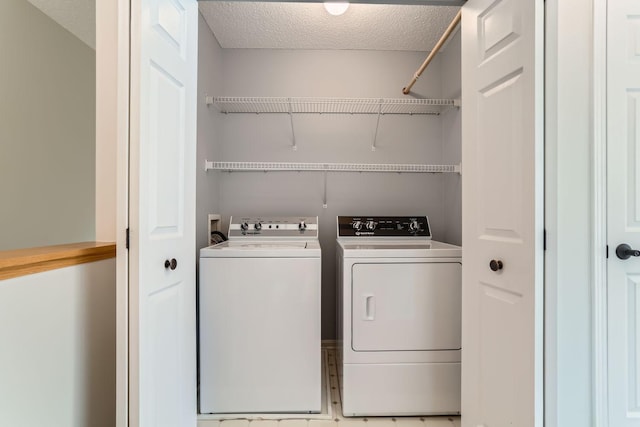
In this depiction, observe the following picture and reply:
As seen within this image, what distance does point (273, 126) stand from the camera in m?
2.56

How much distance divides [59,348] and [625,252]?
71.8 inches

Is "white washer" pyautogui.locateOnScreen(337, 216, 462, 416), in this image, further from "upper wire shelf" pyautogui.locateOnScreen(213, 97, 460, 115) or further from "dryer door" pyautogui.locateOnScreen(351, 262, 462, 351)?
"upper wire shelf" pyautogui.locateOnScreen(213, 97, 460, 115)

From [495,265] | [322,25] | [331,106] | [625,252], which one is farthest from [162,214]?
[322,25]

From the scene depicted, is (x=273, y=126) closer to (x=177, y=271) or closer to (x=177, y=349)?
(x=177, y=271)

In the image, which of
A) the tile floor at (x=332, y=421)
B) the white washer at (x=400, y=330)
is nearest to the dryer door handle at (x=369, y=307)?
the white washer at (x=400, y=330)

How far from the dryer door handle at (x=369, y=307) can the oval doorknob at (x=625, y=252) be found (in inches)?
41.1

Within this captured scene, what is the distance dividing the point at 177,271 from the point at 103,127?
62 centimetres

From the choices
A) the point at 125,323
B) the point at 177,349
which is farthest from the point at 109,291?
the point at 177,349

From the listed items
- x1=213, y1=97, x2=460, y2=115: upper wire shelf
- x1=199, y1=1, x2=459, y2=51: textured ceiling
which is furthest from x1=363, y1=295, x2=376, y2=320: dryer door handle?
x1=199, y1=1, x2=459, y2=51: textured ceiling

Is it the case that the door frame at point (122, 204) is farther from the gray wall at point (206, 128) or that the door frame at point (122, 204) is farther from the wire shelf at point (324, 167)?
the wire shelf at point (324, 167)

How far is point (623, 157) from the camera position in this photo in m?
1.03

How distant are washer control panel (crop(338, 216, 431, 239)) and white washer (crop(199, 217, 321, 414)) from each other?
2.17 feet

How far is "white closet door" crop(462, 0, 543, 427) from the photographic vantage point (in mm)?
1025

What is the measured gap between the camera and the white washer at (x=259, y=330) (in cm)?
171
